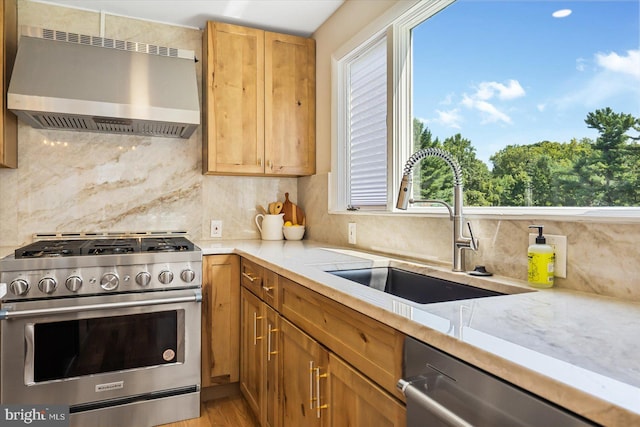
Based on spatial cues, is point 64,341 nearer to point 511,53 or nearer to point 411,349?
point 411,349

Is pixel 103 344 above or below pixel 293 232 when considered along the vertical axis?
below

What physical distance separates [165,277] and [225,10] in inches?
66.7

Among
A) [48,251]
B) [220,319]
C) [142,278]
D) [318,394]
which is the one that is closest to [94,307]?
[142,278]

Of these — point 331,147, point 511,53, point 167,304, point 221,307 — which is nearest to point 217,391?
point 221,307

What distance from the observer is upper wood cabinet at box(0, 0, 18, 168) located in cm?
218

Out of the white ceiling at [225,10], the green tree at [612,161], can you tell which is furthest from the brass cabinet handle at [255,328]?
the white ceiling at [225,10]

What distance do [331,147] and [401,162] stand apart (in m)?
0.71

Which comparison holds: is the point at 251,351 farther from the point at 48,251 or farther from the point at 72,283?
the point at 48,251

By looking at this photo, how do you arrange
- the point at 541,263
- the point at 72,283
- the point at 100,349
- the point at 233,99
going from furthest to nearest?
the point at 233,99
the point at 100,349
the point at 72,283
the point at 541,263

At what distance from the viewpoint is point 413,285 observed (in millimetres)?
1650

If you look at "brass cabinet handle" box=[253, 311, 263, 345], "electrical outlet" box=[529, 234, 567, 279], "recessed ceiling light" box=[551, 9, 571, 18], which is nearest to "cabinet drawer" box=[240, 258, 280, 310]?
"brass cabinet handle" box=[253, 311, 263, 345]

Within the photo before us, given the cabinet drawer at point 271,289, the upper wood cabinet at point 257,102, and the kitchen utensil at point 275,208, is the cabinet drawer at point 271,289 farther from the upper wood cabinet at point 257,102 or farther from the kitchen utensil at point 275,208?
the kitchen utensil at point 275,208

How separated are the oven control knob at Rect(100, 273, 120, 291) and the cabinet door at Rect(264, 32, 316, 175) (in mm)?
1188

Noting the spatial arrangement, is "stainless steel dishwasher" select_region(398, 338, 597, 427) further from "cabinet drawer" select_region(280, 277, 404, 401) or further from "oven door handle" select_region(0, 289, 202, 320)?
"oven door handle" select_region(0, 289, 202, 320)
